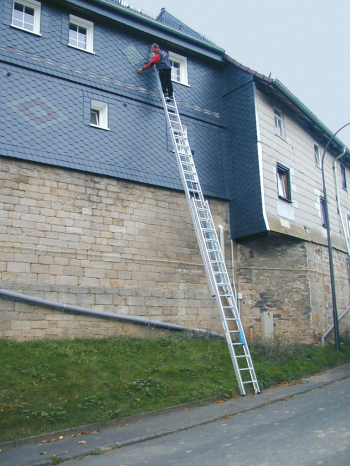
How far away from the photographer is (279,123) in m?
17.8

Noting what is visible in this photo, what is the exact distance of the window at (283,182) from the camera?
16.8 m

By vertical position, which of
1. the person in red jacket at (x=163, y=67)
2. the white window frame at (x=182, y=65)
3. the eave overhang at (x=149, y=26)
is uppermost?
the eave overhang at (x=149, y=26)

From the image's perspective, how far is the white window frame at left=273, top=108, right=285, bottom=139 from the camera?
17.5m

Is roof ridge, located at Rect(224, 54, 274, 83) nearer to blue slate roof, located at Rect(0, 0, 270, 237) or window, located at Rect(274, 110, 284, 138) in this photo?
blue slate roof, located at Rect(0, 0, 270, 237)

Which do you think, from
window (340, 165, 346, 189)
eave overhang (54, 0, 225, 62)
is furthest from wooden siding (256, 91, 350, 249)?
eave overhang (54, 0, 225, 62)

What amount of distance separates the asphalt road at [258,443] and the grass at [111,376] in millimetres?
1310

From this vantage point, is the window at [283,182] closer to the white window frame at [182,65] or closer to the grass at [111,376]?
the white window frame at [182,65]

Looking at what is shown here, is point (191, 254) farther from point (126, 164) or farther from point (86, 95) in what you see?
point (86, 95)

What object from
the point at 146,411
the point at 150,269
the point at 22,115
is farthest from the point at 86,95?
the point at 146,411

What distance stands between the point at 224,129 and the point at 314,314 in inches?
267

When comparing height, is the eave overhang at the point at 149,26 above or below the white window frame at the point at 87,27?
above

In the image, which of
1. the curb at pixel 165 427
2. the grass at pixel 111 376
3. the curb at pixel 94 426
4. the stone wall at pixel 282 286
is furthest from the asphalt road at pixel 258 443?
the stone wall at pixel 282 286

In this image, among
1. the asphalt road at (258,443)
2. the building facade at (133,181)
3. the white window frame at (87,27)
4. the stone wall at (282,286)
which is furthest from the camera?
the stone wall at (282,286)

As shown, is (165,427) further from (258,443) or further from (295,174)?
(295,174)
